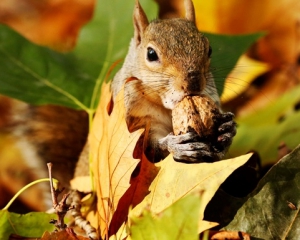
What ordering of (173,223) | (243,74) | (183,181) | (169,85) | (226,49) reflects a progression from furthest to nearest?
(243,74), (226,49), (169,85), (183,181), (173,223)

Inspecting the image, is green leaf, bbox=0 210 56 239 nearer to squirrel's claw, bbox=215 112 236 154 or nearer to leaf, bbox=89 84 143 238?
leaf, bbox=89 84 143 238

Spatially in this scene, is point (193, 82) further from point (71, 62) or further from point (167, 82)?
point (71, 62)

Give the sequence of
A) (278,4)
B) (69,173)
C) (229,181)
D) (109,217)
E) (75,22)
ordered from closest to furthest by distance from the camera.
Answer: (109,217), (229,181), (69,173), (278,4), (75,22)

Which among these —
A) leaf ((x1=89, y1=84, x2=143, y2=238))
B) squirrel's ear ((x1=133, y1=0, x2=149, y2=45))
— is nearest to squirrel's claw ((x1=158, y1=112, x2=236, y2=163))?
leaf ((x1=89, y1=84, x2=143, y2=238))

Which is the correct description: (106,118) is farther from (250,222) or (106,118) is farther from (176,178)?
(250,222)

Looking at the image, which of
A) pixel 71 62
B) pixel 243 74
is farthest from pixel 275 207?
pixel 243 74

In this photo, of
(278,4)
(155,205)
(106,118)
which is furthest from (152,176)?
(278,4)

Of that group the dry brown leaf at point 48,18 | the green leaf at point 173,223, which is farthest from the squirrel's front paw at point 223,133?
the dry brown leaf at point 48,18
